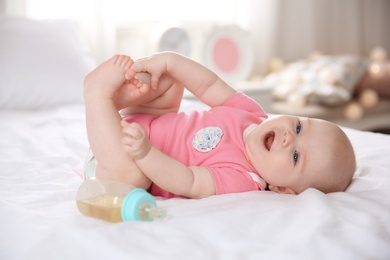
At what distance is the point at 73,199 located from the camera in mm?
1092

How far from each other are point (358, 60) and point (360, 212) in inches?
97.9

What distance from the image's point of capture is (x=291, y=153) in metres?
1.12

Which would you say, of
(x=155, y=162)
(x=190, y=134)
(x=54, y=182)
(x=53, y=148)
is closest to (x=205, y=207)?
(x=155, y=162)

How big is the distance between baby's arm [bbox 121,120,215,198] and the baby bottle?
0.06m

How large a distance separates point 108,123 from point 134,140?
105 millimetres

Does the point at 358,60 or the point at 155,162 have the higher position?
the point at 155,162

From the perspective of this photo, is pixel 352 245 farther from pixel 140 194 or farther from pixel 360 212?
pixel 140 194

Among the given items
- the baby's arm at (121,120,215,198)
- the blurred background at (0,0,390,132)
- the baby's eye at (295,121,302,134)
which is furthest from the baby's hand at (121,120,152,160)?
the blurred background at (0,0,390,132)

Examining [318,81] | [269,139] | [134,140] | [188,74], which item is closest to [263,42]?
[318,81]

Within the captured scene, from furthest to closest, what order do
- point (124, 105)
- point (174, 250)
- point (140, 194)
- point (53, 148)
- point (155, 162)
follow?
point (53, 148)
point (124, 105)
point (155, 162)
point (140, 194)
point (174, 250)

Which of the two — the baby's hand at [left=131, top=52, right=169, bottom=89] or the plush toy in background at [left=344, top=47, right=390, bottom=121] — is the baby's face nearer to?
the baby's hand at [left=131, top=52, right=169, bottom=89]

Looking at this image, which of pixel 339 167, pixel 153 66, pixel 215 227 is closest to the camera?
pixel 215 227

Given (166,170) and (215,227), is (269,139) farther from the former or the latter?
(215,227)

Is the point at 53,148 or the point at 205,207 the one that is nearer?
the point at 205,207
